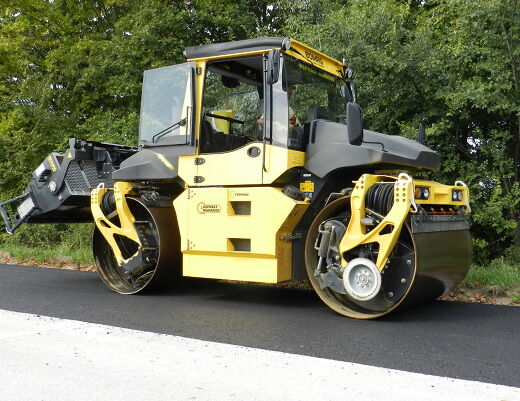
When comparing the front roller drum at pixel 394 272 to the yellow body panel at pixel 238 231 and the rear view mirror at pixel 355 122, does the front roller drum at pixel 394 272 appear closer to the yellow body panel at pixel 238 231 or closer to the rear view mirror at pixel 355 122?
the yellow body panel at pixel 238 231

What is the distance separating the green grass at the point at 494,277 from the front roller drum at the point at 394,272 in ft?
3.34

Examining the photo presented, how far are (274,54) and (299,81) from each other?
56cm

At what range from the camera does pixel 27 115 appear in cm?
1575

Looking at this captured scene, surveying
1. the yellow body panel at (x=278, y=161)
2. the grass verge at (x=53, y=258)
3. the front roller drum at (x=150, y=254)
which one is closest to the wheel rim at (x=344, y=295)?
the yellow body panel at (x=278, y=161)

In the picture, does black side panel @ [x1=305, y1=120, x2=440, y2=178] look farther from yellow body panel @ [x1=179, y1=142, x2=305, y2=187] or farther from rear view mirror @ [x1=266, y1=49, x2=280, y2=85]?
rear view mirror @ [x1=266, y1=49, x2=280, y2=85]

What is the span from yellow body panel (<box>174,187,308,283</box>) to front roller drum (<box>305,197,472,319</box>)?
0.27m

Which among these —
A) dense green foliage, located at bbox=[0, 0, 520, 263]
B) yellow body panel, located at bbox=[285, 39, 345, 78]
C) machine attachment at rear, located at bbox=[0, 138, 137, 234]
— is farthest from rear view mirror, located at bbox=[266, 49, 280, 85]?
dense green foliage, located at bbox=[0, 0, 520, 263]

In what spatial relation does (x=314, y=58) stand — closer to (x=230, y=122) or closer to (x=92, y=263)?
(x=230, y=122)

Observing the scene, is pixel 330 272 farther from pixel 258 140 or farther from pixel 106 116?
pixel 106 116

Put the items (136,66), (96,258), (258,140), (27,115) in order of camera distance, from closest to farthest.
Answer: (258,140) → (96,258) → (136,66) → (27,115)

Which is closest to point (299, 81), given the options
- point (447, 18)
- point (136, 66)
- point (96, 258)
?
point (96, 258)

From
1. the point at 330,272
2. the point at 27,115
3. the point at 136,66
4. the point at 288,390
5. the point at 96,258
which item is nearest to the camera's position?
the point at 288,390

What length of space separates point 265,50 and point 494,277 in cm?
370

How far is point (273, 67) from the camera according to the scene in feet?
18.9
